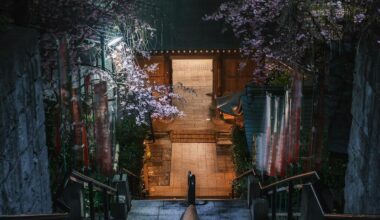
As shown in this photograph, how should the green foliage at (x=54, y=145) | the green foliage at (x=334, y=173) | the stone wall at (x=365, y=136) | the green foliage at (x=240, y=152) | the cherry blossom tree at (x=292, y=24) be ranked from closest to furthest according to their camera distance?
the stone wall at (x=365, y=136)
the green foliage at (x=54, y=145)
the cherry blossom tree at (x=292, y=24)
the green foliage at (x=334, y=173)
the green foliage at (x=240, y=152)

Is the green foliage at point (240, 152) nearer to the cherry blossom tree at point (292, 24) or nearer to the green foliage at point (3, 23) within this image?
the cherry blossom tree at point (292, 24)

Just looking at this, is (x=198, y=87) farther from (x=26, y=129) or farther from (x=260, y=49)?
(x=26, y=129)

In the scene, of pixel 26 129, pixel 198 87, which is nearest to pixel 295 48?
pixel 26 129

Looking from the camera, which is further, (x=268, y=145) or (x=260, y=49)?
(x=260, y=49)

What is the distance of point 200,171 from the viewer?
2061 centimetres

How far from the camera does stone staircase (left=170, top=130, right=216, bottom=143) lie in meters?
23.6

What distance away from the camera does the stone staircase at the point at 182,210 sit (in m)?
12.1

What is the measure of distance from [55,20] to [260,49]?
10.7 metres

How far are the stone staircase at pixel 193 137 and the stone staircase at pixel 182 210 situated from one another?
1022cm

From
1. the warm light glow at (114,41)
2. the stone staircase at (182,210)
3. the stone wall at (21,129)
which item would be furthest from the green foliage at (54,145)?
the warm light glow at (114,41)

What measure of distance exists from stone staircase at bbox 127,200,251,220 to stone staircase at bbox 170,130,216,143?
10216mm

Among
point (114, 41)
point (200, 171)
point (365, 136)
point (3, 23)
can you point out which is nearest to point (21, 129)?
point (3, 23)

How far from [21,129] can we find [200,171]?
590 inches

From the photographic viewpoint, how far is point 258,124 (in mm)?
17078
